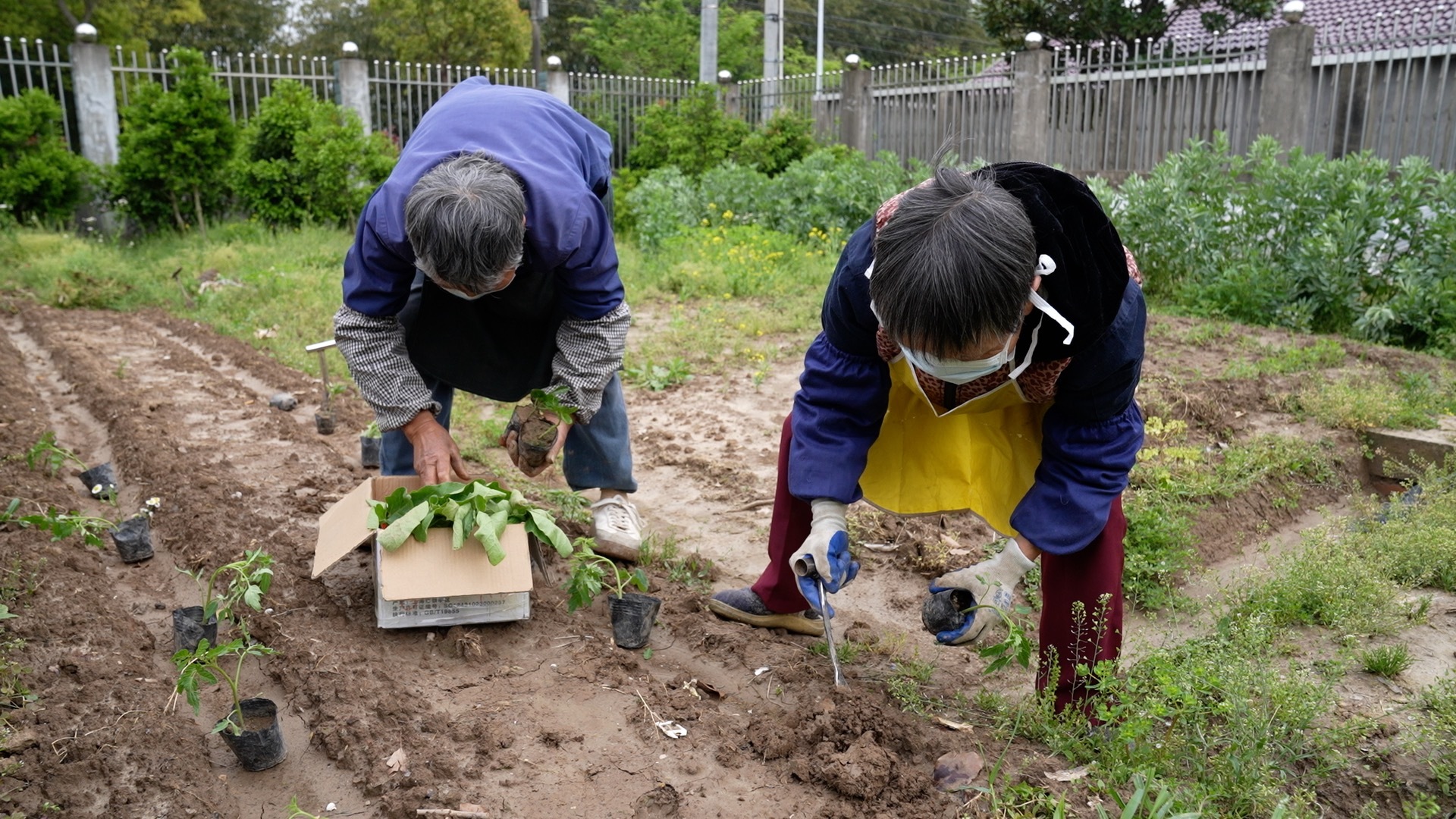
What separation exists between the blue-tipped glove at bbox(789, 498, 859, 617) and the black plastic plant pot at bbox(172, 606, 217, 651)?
1.63m

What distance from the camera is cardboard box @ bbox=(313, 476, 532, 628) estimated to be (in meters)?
2.76

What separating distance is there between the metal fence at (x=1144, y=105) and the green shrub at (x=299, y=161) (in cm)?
736

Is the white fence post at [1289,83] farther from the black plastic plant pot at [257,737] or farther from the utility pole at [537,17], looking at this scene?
the utility pole at [537,17]

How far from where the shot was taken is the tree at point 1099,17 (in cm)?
1625

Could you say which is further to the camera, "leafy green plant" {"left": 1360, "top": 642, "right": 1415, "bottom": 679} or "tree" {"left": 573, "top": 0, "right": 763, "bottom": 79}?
"tree" {"left": 573, "top": 0, "right": 763, "bottom": 79}

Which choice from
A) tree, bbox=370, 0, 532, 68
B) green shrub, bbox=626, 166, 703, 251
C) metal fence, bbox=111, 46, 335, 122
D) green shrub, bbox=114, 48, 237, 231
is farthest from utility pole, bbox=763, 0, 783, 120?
green shrub, bbox=114, 48, 237, 231

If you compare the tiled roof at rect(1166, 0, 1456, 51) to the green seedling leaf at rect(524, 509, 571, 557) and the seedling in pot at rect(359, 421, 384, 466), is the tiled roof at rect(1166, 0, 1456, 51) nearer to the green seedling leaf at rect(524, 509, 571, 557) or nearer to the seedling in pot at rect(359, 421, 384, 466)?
the seedling in pot at rect(359, 421, 384, 466)

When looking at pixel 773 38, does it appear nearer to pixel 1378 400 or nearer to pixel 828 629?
pixel 1378 400

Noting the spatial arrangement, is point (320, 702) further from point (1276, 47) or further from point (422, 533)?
point (1276, 47)

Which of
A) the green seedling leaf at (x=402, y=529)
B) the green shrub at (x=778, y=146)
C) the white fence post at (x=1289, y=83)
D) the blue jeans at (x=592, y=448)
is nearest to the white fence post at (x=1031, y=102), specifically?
the white fence post at (x=1289, y=83)

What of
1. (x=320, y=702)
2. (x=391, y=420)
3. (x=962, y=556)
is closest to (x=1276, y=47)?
(x=962, y=556)

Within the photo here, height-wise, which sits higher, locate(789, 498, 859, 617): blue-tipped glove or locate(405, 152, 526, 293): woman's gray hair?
locate(405, 152, 526, 293): woman's gray hair

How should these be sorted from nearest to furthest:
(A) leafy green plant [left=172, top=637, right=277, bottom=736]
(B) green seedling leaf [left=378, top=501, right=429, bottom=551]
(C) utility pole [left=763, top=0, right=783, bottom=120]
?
(A) leafy green plant [left=172, top=637, right=277, bottom=736] < (B) green seedling leaf [left=378, top=501, right=429, bottom=551] < (C) utility pole [left=763, top=0, right=783, bottom=120]

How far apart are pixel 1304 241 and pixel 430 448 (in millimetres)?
5962
